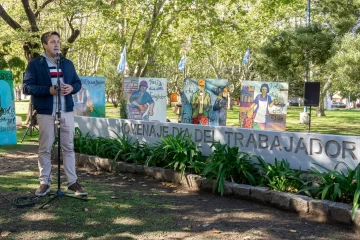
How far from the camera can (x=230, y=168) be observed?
19.1 feet

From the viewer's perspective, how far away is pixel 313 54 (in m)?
18.9

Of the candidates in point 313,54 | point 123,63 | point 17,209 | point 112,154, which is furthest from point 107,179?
point 313,54

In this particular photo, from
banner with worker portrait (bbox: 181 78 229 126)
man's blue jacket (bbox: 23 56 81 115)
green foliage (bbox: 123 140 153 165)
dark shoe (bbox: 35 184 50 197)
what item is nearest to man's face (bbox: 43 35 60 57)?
man's blue jacket (bbox: 23 56 81 115)

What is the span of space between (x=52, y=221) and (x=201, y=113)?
916 centimetres

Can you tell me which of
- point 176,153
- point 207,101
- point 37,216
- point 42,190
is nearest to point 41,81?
point 42,190

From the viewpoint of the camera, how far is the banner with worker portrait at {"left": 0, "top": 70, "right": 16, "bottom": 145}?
10.2 metres

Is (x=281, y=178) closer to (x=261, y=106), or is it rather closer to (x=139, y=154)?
(x=139, y=154)

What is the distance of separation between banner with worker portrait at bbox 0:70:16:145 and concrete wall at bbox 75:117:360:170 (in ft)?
12.1

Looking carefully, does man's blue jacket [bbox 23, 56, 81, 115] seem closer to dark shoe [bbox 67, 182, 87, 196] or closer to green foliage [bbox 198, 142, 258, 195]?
dark shoe [bbox 67, 182, 87, 196]

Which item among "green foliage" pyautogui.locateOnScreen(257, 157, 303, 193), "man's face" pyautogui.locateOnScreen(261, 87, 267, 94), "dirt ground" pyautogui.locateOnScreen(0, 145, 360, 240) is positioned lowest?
"dirt ground" pyautogui.locateOnScreen(0, 145, 360, 240)

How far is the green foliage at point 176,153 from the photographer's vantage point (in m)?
6.39

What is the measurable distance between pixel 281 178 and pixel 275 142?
0.92 metres

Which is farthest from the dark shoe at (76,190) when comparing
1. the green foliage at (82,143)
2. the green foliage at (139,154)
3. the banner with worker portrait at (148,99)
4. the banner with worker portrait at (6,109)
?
the banner with worker portrait at (148,99)

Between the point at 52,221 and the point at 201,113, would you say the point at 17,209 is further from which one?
the point at 201,113
